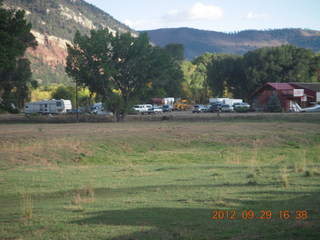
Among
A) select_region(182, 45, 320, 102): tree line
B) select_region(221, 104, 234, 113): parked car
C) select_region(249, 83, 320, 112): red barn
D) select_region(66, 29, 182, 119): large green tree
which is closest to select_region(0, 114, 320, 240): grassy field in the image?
select_region(66, 29, 182, 119): large green tree

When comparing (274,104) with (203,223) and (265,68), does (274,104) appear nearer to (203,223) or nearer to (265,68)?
(265,68)

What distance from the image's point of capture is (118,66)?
2704 inches

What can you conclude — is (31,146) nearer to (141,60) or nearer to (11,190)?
(11,190)

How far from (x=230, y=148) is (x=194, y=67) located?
133 meters

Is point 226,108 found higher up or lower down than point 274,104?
lower down

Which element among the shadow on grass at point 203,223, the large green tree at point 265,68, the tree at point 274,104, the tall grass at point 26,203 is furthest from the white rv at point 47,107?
the shadow on grass at point 203,223

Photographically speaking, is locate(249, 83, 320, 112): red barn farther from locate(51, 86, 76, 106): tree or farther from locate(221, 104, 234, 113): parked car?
locate(51, 86, 76, 106): tree

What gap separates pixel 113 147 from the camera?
33.4 metres
